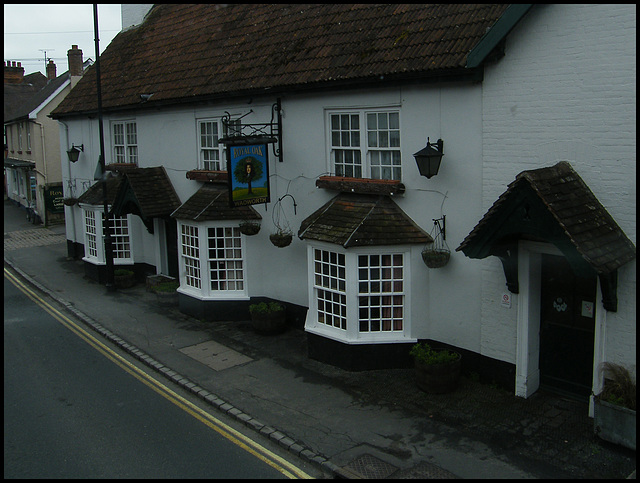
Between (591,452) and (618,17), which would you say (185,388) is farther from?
(618,17)

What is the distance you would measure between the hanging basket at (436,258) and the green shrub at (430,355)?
4.88 ft

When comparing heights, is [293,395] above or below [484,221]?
below

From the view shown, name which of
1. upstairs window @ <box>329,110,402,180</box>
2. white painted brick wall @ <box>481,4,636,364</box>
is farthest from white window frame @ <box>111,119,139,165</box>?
white painted brick wall @ <box>481,4,636,364</box>

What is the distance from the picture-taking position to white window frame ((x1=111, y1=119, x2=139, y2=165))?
1959 centimetres

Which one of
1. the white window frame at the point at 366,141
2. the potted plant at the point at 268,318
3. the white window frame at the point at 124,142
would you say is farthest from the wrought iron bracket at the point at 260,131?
the white window frame at the point at 124,142

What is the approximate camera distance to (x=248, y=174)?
42.8 ft

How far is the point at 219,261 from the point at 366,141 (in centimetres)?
539

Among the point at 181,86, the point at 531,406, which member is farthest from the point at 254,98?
the point at 531,406

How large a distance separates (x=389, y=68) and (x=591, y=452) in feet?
23.6

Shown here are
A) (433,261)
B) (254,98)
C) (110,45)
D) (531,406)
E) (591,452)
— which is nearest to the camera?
(591,452)

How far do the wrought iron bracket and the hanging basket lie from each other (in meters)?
4.54

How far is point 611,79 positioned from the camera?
8.77m

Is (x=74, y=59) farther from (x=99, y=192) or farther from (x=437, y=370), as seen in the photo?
(x=437, y=370)

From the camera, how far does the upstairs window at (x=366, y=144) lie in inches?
466
